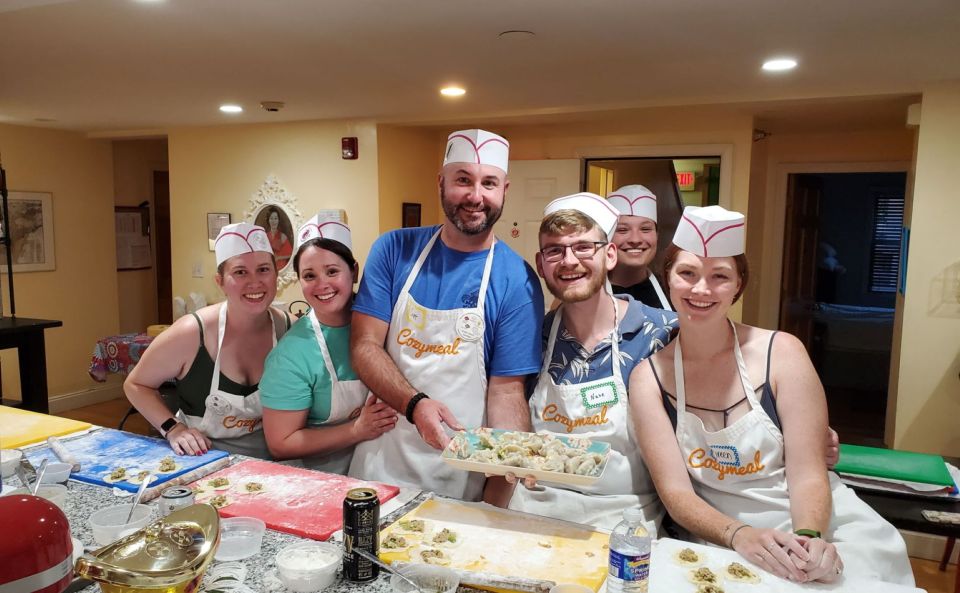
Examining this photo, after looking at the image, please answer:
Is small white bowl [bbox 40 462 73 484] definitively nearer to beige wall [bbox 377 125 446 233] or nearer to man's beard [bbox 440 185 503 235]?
man's beard [bbox 440 185 503 235]

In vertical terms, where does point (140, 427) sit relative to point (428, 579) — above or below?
below

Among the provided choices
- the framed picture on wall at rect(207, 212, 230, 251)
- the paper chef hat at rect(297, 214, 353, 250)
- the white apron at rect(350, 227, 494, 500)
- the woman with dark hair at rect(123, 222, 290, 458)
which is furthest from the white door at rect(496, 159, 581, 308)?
the white apron at rect(350, 227, 494, 500)

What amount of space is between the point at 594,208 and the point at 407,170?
3.74 m

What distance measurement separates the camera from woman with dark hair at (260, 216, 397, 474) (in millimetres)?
1969

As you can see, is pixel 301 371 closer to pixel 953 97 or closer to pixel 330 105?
pixel 330 105

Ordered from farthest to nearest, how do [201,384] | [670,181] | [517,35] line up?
1. [670,181]
2. [517,35]
3. [201,384]

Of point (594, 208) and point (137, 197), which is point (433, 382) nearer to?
point (594, 208)

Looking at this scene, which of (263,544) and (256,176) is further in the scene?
(256,176)

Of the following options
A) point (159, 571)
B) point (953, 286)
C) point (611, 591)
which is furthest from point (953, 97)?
point (159, 571)

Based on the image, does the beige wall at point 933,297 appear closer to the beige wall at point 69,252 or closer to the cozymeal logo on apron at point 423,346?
the cozymeal logo on apron at point 423,346

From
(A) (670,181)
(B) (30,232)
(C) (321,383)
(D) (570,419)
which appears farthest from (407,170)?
(D) (570,419)

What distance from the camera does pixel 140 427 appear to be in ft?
17.9

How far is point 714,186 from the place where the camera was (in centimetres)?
576

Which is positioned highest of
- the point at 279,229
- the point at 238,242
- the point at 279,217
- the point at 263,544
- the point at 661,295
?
the point at 279,217
